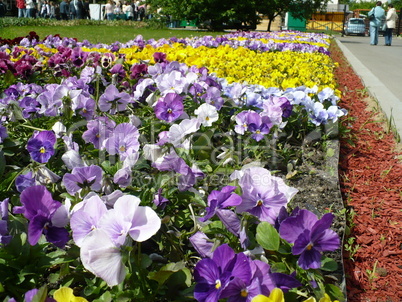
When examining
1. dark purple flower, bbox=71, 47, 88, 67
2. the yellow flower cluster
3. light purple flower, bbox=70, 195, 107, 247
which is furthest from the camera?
the yellow flower cluster

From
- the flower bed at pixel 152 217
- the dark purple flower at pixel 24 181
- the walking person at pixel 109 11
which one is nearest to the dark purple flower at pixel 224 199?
the flower bed at pixel 152 217

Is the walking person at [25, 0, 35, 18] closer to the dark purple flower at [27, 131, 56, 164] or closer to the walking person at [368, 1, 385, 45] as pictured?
the walking person at [368, 1, 385, 45]

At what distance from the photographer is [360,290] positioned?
197 centimetres

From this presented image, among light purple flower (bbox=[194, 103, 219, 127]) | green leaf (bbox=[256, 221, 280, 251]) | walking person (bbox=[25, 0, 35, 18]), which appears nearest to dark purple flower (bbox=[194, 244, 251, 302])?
green leaf (bbox=[256, 221, 280, 251])

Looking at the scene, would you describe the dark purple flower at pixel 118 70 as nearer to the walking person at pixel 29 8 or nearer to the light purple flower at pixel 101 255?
the light purple flower at pixel 101 255

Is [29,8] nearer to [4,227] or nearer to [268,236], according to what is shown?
[4,227]

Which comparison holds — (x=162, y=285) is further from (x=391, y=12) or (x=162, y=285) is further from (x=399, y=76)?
(x=391, y=12)

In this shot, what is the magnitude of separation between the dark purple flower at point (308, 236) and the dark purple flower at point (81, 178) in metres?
0.63

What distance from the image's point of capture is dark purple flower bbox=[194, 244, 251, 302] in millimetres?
1170

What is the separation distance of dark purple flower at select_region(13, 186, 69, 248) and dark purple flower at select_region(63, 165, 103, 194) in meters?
0.20

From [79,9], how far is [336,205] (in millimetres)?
28051

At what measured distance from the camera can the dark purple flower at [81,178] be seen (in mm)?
1494

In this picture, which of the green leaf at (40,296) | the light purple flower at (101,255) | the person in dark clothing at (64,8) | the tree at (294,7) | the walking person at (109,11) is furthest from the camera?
the walking person at (109,11)

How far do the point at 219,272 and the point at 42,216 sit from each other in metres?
0.50
